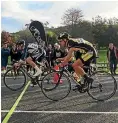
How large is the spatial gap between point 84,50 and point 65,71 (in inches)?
35.8

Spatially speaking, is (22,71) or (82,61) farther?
(22,71)

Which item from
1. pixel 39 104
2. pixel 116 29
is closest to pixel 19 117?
pixel 39 104

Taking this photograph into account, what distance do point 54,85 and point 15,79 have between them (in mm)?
1985

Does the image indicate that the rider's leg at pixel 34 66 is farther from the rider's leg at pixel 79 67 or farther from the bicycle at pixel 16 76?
the rider's leg at pixel 79 67

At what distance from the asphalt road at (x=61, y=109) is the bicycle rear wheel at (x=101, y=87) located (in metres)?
0.18

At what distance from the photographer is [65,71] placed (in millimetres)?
8703

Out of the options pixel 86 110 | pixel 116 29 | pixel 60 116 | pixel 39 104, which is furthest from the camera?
pixel 116 29

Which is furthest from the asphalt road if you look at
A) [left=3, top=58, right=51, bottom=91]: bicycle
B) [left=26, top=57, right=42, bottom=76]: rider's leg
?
[left=3, top=58, right=51, bottom=91]: bicycle

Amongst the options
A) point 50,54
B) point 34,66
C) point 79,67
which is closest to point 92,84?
point 79,67

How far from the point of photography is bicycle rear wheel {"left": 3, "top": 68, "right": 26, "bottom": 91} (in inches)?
408

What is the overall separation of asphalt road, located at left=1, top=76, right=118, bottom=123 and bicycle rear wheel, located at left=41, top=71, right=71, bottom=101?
168 mm

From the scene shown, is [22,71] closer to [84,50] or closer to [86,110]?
[84,50]

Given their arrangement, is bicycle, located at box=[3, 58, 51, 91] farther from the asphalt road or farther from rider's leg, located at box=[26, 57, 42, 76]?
the asphalt road

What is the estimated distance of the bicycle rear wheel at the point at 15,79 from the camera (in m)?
10.4
